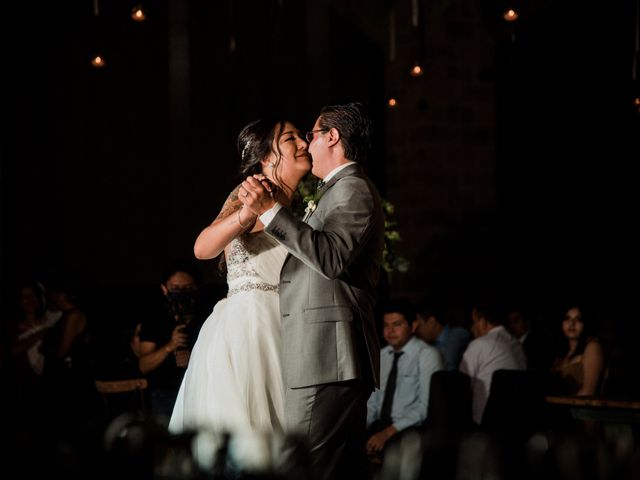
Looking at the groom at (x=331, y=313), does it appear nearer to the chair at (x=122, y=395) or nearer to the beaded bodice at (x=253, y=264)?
the beaded bodice at (x=253, y=264)

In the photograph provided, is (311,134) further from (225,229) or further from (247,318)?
(247,318)

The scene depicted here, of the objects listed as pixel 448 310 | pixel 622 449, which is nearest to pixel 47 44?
pixel 448 310

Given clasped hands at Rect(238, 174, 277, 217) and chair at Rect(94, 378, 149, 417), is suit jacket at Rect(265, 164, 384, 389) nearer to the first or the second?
clasped hands at Rect(238, 174, 277, 217)

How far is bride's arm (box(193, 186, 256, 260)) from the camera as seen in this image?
3.08m

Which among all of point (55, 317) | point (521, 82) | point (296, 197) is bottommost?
point (55, 317)

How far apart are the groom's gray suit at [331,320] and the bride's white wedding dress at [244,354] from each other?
303mm

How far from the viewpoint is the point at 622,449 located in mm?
1673

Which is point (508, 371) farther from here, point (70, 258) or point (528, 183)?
point (70, 258)

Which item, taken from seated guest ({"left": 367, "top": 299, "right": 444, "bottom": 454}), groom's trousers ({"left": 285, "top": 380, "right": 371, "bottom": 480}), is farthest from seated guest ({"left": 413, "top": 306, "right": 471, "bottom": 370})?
groom's trousers ({"left": 285, "top": 380, "right": 371, "bottom": 480})

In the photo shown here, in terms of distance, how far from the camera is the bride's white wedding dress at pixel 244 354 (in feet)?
10.3

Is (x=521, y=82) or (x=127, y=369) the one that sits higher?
(x=521, y=82)

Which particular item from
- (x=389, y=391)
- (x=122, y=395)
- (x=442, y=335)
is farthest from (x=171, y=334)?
(x=442, y=335)

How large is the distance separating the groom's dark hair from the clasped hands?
0.94ft

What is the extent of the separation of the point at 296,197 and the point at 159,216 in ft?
19.5
